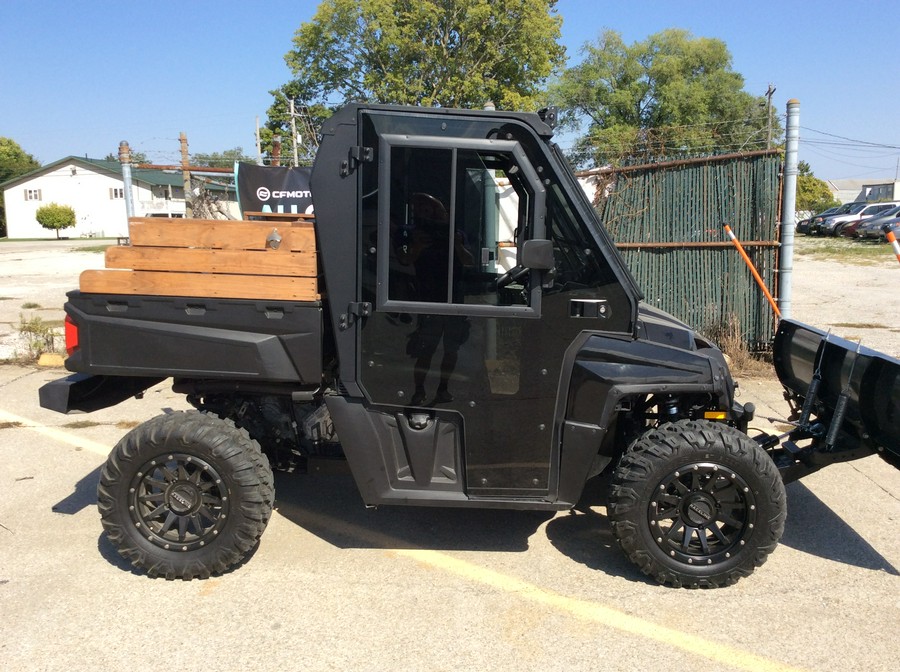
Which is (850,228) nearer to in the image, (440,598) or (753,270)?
(753,270)

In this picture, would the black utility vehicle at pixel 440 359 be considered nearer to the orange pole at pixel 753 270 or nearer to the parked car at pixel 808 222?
the orange pole at pixel 753 270

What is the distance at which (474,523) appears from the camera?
4.36 metres

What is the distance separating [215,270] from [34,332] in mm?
6783

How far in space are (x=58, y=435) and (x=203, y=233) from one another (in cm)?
356

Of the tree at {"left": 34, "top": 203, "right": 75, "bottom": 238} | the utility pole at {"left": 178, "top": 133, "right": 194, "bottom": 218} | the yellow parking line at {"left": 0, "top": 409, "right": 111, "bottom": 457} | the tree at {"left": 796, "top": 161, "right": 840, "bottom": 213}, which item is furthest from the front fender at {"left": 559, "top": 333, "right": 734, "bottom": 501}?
the tree at {"left": 34, "top": 203, "right": 75, "bottom": 238}

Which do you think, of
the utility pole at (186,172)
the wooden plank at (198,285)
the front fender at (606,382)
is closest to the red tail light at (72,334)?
the wooden plank at (198,285)

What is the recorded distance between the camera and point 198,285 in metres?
3.49

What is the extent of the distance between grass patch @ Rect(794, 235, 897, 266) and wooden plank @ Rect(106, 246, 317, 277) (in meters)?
22.9

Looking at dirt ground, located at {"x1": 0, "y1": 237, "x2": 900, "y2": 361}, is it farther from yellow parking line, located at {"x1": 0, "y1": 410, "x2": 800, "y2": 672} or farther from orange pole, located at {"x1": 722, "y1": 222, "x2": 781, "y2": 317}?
yellow parking line, located at {"x1": 0, "y1": 410, "x2": 800, "y2": 672}

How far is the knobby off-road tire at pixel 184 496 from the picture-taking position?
11.6ft

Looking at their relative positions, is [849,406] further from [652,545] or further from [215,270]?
[215,270]

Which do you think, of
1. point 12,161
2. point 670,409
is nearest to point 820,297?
point 670,409

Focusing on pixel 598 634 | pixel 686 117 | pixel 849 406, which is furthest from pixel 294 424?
pixel 686 117

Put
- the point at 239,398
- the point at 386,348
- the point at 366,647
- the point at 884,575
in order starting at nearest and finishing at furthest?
the point at 366,647, the point at 386,348, the point at 884,575, the point at 239,398
